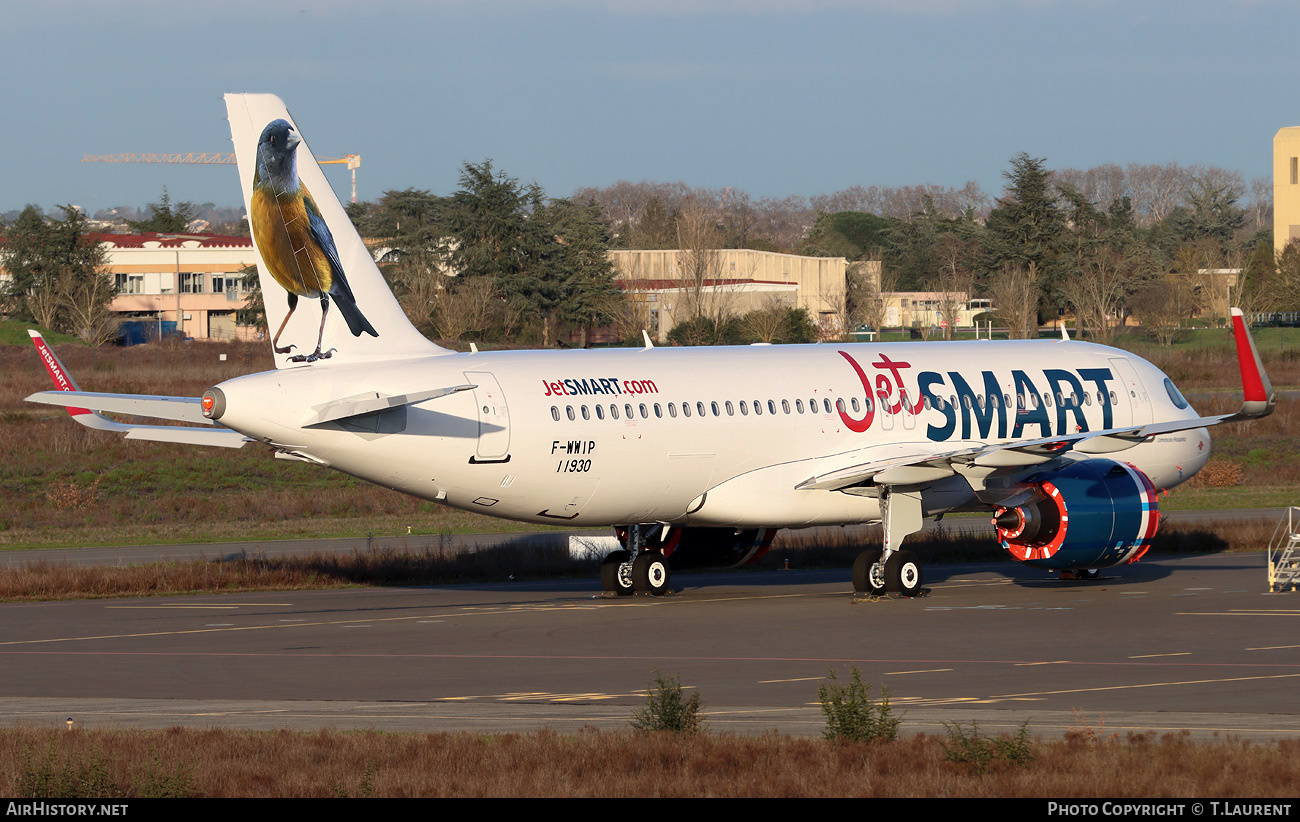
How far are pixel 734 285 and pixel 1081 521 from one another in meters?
89.3

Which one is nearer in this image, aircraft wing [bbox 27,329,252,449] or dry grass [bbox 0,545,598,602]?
aircraft wing [bbox 27,329,252,449]

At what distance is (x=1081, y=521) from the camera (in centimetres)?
2938

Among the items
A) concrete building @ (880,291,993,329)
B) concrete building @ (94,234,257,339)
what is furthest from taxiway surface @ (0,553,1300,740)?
concrete building @ (94,234,257,339)

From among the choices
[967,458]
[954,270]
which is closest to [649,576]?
[967,458]

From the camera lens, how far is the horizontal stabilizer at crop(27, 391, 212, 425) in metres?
24.7

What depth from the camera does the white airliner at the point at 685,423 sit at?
26.2m

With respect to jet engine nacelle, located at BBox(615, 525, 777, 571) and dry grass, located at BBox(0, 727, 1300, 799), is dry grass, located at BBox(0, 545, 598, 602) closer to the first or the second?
jet engine nacelle, located at BBox(615, 525, 777, 571)

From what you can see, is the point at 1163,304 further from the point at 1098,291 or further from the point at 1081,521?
the point at 1081,521

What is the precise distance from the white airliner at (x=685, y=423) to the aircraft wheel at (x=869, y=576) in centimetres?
4

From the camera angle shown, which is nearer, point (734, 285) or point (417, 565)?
point (417, 565)

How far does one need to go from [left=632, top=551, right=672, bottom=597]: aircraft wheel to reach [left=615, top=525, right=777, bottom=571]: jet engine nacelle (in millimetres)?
1534

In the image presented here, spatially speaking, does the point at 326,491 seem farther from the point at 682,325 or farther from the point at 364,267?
the point at 682,325
